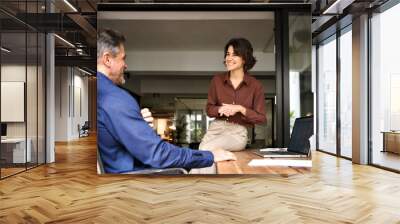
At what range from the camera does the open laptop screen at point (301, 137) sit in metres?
5.06

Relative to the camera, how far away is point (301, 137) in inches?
199

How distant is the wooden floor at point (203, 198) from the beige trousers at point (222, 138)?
49cm

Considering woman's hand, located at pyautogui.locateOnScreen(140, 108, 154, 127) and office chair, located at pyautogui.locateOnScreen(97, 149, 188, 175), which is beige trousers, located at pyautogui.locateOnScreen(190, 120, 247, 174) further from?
woman's hand, located at pyautogui.locateOnScreen(140, 108, 154, 127)

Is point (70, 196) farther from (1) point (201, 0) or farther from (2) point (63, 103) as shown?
(2) point (63, 103)

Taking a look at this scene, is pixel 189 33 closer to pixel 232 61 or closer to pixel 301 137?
pixel 232 61

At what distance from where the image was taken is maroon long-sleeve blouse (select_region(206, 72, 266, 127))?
4.88m

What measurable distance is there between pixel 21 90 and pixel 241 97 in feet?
13.1

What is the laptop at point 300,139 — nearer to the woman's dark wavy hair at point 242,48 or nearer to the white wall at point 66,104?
the woman's dark wavy hair at point 242,48

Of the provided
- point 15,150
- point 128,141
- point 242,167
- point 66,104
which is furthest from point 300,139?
point 66,104

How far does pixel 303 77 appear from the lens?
5125 millimetres

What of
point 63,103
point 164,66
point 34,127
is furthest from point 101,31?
point 63,103

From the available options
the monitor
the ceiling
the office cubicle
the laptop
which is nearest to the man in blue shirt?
the ceiling

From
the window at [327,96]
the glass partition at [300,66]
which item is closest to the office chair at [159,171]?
the glass partition at [300,66]

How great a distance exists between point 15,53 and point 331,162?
5793 mm
